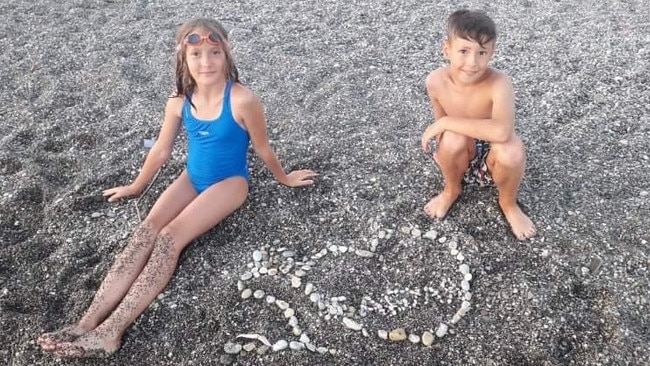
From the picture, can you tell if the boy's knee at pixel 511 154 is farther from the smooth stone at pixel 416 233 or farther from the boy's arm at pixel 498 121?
the smooth stone at pixel 416 233

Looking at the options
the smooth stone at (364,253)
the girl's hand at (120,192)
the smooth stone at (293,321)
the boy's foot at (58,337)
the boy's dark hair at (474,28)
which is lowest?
the smooth stone at (293,321)

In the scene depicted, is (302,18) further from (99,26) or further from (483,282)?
(483,282)

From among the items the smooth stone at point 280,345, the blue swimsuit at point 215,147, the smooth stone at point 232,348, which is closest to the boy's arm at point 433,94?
the blue swimsuit at point 215,147

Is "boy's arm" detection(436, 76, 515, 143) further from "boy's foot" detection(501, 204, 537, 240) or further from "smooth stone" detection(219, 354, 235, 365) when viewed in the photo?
"smooth stone" detection(219, 354, 235, 365)

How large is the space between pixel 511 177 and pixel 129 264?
1.84 metres

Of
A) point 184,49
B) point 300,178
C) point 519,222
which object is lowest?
point 519,222

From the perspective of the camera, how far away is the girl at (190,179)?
110 inches

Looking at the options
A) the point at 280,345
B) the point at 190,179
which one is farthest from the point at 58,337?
the point at 190,179

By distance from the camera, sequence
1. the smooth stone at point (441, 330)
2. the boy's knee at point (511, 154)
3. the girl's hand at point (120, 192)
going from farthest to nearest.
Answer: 1. the girl's hand at point (120, 192)
2. the boy's knee at point (511, 154)
3. the smooth stone at point (441, 330)

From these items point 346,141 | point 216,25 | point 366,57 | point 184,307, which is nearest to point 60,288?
point 184,307

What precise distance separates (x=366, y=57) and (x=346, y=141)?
1260 millimetres

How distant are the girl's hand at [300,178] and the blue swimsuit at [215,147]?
0.88 feet

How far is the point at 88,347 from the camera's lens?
8.56 ft

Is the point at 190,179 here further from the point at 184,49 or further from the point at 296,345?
the point at 296,345
